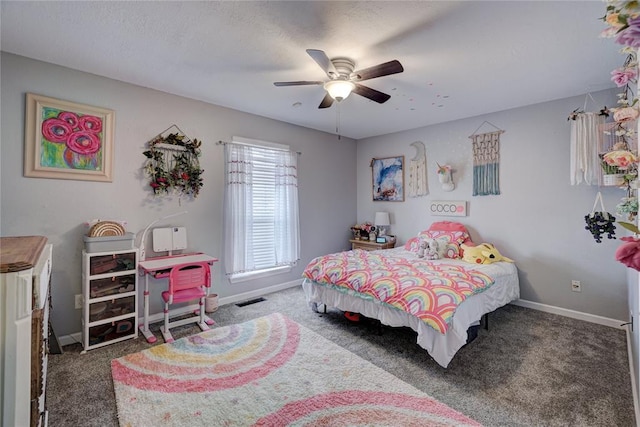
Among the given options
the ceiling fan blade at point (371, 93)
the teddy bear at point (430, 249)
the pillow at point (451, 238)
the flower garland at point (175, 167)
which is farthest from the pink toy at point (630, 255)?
the flower garland at point (175, 167)

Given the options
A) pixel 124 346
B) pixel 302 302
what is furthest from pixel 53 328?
pixel 302 302

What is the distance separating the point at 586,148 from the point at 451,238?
1.69 meters

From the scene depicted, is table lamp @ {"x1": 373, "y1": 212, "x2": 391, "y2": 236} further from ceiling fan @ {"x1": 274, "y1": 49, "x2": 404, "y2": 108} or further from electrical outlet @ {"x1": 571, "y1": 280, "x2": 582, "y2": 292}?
ceiling fan @ {"x1": 274, "y1": 49, "x2": 404, "y2": 108}

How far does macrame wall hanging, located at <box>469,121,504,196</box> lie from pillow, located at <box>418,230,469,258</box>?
66 centimetres

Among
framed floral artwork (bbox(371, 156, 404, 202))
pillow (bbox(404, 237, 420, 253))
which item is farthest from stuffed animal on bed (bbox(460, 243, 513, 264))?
framed floral artwork (bbox(371, 156, 404, 202))

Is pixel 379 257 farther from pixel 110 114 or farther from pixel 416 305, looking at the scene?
pixel 110 114

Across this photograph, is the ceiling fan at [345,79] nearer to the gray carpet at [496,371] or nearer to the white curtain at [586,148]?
the white curtain at [586,148]

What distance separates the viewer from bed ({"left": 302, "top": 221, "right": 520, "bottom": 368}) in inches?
85.9

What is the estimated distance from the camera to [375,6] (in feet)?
6.02

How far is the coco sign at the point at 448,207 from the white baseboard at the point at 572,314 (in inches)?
54.3

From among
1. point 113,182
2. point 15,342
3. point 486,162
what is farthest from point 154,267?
point 486,162

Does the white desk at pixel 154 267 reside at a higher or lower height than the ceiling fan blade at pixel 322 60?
lower

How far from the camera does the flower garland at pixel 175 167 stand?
124 inches

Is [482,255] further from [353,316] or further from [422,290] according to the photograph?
[353,316]
